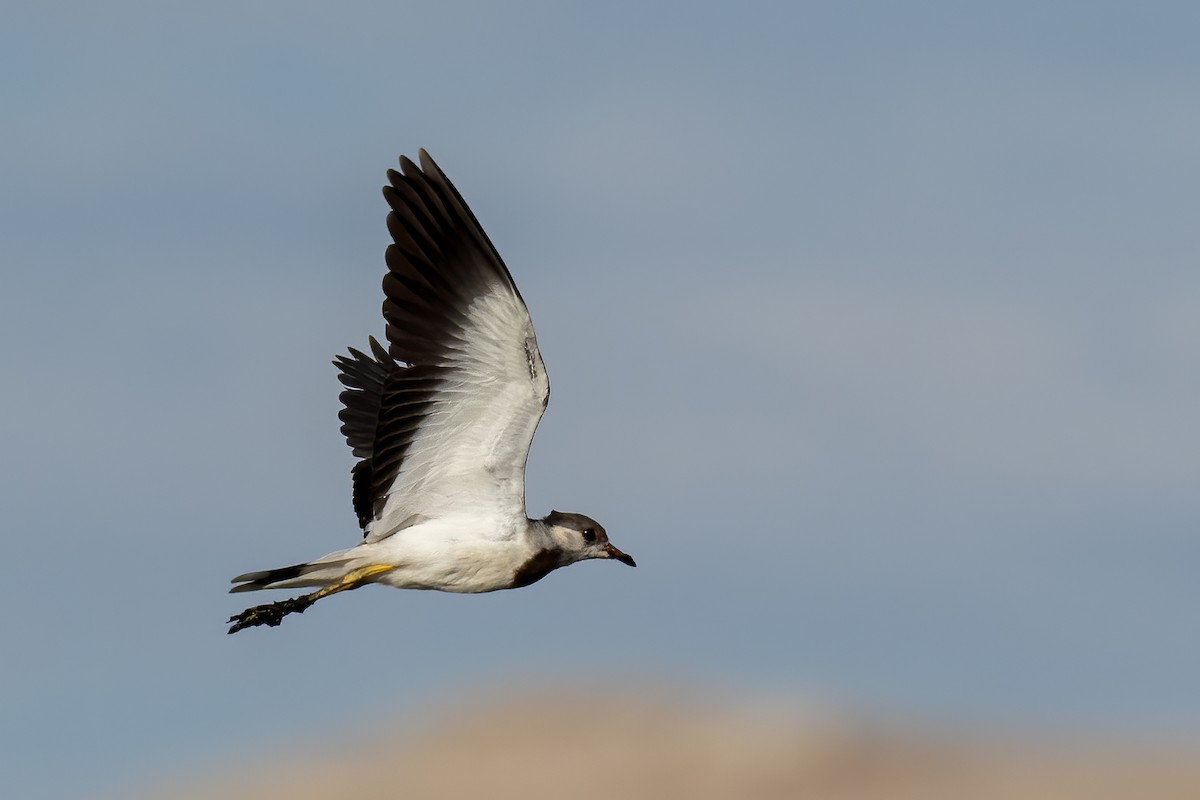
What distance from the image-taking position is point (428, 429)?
17938 millimetres

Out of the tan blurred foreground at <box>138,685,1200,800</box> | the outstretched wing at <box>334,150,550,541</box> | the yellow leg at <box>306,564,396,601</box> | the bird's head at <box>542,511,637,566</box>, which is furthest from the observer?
the tan blurred foreground at <box>138,685,1200,800</box>

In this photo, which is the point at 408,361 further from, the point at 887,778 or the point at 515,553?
the point at 887,778

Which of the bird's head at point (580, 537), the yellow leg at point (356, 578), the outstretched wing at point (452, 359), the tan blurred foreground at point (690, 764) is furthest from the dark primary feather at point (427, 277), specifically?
the tan blurred foreground at point (690, 764)

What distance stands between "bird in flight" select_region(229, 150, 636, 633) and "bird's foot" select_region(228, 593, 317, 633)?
0.01 metres

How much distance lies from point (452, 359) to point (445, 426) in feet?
2.18

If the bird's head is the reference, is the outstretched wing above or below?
above

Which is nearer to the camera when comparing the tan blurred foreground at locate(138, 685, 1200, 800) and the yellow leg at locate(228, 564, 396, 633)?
the yellow leg at locate(228, 564, 396, 633)

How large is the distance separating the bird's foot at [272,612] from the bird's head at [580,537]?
7.77 feet

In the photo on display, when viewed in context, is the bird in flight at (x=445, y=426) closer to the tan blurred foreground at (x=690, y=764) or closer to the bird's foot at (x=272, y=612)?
the bird's foot at (x=272, y=612)

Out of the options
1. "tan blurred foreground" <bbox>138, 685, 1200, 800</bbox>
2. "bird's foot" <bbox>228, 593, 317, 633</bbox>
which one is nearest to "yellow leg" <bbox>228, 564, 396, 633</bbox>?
"bird's foot" <bbox>228, 593, 317, 633</bbox>

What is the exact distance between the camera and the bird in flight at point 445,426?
A: 17.5 meters

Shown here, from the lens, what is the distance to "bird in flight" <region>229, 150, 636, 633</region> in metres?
17.5

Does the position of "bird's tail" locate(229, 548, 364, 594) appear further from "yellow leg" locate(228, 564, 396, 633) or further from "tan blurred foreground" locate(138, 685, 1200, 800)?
"tan blurred foreground" locate(138, 685, 1200, 800)

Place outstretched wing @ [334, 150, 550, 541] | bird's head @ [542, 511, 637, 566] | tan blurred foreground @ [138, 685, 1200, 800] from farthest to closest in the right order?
tan blurred foreground @ [138, 685, 1200, 800] → bird's head @ [542, 511, 637, 566] → outstretched wing @ [334, 150, 550, 541]
